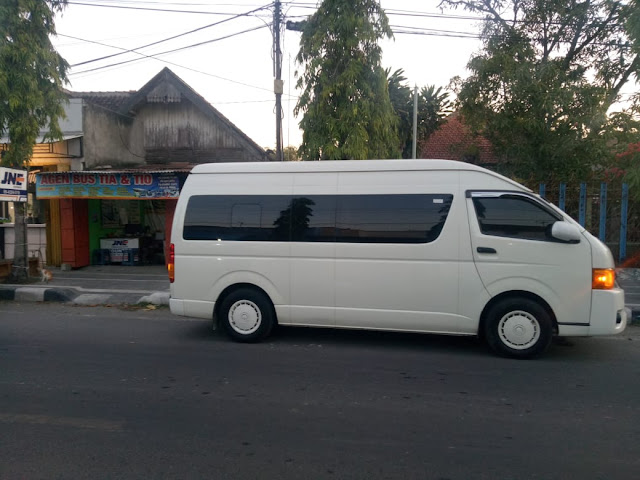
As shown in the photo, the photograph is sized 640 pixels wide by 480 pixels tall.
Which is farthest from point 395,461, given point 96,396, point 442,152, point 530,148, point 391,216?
point 442,152

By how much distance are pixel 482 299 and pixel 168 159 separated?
39.9ft

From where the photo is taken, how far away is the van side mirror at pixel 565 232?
5914 millimetres

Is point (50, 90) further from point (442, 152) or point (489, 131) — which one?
point (442, 152)

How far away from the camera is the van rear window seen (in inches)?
253

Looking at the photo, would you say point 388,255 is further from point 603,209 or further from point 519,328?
point 603,209

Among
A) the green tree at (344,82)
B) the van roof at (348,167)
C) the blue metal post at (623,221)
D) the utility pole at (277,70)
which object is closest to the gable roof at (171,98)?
the utility pole at (277,70)

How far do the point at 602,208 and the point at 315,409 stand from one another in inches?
359

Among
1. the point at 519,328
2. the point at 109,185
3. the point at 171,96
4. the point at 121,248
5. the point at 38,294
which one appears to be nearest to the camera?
the point at 519,328

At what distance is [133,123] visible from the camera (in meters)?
16.4

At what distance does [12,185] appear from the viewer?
1104 centimetres

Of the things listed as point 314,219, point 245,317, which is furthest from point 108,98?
point 314,219

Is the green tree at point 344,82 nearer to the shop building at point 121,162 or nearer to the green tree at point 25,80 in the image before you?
the shop building at point 121,162

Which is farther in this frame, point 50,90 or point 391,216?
point 50,90

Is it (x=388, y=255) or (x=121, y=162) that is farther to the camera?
(x=121, y=162)
